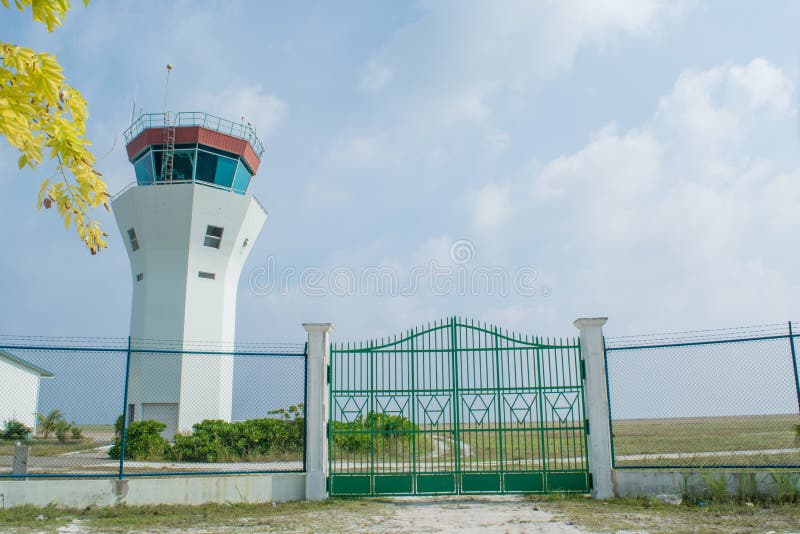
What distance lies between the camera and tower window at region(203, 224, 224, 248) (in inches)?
986

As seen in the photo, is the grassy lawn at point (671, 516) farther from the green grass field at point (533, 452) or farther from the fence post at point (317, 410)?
the fence post at point (317, 410)

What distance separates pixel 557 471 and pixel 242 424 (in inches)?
470

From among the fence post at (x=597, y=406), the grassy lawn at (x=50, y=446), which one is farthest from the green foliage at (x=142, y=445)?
the fence post at (x=597, y=406)

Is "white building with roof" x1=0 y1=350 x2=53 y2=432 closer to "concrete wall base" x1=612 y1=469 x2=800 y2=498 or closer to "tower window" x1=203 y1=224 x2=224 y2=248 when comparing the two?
"tower window" x1=203 y1=224 x2=224 y2=248

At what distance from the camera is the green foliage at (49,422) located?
77.0 feet

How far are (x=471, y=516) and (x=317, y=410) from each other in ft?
10.2

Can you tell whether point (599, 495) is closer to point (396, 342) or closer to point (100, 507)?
point (396, 342)

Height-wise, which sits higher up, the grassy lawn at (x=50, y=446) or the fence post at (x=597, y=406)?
the fence post at (x=597, y=406)

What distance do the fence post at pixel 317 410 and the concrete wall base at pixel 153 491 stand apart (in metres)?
0.24

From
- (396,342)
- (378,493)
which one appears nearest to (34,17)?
(396,342)

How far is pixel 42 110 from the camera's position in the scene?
390 cm

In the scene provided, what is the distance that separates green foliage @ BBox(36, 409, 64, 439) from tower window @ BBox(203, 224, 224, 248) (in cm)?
843

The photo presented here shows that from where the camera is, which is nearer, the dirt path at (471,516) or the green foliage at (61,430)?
the dirt path at (471,516)

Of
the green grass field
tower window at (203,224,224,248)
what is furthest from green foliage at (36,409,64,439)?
the green grass field
